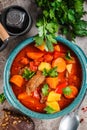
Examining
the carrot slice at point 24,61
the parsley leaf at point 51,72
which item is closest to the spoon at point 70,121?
the parsley leaf at point 51,72

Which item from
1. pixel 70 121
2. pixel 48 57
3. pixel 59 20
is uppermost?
pixel 59 20

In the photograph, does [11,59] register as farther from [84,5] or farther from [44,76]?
[84,5]

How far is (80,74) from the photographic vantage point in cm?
229

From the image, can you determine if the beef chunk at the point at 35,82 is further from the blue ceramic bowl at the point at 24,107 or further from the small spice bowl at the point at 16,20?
the small spice bowl at the point at 16,20

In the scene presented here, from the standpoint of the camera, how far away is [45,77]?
228 cm

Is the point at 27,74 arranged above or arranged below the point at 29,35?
below

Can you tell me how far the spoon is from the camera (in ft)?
7.79

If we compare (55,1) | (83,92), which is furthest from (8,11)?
(83,92)

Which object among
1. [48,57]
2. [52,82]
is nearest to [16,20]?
[48,57]

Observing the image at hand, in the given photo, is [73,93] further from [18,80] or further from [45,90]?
[18,80]

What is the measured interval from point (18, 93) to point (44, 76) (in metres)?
0.16

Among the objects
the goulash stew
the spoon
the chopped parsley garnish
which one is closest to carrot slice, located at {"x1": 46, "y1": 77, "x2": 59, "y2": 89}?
the goulash stew

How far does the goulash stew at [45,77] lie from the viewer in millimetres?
2260

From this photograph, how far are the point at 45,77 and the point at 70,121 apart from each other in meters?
0.29
